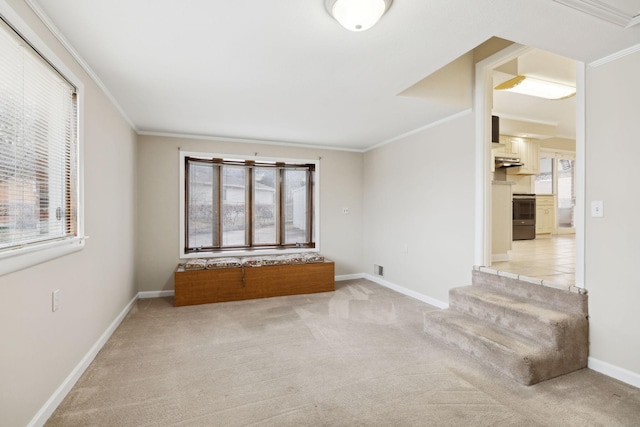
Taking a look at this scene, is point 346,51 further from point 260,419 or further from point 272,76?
point 260,419

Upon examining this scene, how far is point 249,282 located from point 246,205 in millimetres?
1372

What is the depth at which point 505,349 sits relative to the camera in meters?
2.32

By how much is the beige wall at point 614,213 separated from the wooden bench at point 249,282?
3146mm

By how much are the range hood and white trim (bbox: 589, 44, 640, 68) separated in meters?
3.90

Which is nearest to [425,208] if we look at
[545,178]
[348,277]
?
[348,277]

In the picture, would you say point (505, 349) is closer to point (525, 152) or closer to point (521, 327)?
point (521, 327)

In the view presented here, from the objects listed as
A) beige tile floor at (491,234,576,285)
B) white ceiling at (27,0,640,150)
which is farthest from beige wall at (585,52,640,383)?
beige tile floor at (491,234,576,285)

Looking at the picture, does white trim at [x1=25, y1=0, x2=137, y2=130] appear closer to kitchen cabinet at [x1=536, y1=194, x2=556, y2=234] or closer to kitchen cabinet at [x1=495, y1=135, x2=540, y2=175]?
kitchen cabinet at [x1=495, y1=135, x2=540, y2=175]

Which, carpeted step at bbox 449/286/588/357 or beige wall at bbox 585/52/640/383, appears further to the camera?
carpeted step at bbox 449/286/588/357

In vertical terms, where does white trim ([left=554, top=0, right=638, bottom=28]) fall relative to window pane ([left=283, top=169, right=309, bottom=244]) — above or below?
above

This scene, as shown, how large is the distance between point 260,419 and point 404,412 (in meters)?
0.87

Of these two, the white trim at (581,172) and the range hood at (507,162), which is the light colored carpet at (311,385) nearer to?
the white trim at (581,172)

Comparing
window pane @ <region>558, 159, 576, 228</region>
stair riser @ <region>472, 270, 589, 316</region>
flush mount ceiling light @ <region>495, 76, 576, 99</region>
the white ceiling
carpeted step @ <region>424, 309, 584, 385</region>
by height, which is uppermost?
flush mount ceiling light @ <region>495, 76, 576, 99</region>

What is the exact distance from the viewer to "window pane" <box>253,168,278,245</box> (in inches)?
205
